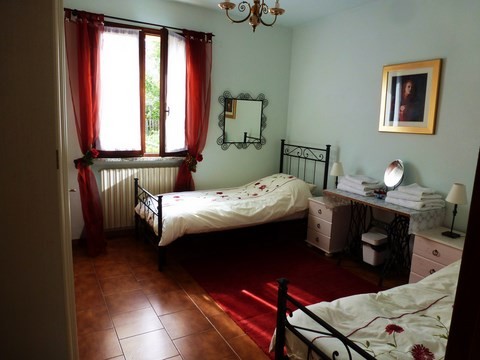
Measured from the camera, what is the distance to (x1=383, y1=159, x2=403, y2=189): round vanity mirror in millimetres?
3322

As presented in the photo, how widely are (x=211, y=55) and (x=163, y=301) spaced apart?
2848 mm

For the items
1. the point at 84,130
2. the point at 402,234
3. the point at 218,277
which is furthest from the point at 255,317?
the point at 84,130

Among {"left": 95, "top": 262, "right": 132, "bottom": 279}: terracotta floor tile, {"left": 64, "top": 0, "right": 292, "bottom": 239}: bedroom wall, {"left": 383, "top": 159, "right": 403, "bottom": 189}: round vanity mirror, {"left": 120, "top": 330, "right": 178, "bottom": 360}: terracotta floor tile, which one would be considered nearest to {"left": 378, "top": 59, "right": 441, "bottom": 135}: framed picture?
{"left": 383, "top": 159, "right": 403, "bottom": 189}: round vanity mirror

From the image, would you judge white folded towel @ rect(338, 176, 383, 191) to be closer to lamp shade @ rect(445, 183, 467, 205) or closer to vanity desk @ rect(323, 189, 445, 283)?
vanity desk @ rect(323, 189, 445, 283)

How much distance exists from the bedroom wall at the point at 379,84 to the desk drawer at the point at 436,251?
46 centimetres

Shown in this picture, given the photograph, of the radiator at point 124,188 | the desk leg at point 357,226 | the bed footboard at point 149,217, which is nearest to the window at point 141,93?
the radiator at point 124,188

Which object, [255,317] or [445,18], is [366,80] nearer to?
[445,18]

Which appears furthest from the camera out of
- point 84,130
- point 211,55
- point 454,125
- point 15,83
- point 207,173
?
point 207,173

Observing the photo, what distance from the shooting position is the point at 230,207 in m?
3.57

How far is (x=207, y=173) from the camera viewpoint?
447cm

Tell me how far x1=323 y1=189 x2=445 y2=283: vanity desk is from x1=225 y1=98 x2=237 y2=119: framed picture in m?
1.59

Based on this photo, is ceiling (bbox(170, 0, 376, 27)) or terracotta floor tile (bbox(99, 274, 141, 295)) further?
ceiling (bbox(170, 0, 376, 27))

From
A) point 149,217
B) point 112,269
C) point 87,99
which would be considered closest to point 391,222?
point 149,217

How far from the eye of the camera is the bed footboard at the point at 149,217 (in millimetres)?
3204
